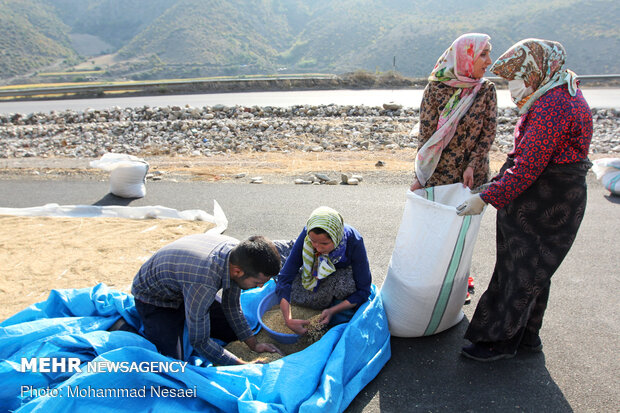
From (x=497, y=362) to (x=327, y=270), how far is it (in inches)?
45.4

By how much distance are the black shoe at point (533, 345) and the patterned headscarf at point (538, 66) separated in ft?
4.67

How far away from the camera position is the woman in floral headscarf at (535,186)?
2123mm

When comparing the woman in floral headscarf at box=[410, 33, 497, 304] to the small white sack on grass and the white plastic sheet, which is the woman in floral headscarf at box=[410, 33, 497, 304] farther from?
the small white sack on grass

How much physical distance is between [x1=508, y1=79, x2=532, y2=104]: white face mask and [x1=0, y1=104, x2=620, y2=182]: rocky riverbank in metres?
5.94

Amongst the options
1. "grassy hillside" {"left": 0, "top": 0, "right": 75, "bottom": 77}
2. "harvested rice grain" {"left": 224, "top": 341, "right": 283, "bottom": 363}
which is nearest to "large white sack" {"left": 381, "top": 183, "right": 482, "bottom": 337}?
"harvested rice grain" {"left": 224, "top": 341, "right": 283, "bottom": 363}

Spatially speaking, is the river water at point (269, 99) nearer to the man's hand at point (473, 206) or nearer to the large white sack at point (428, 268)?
the large white sack at point (428, 268)

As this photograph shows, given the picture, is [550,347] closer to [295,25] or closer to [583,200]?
[583,200]

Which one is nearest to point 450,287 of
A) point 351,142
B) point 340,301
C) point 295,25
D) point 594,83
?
point 340,301

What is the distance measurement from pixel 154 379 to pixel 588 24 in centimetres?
4860

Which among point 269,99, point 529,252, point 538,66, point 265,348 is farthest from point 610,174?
point 269,99

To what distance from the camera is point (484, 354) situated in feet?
8.52
